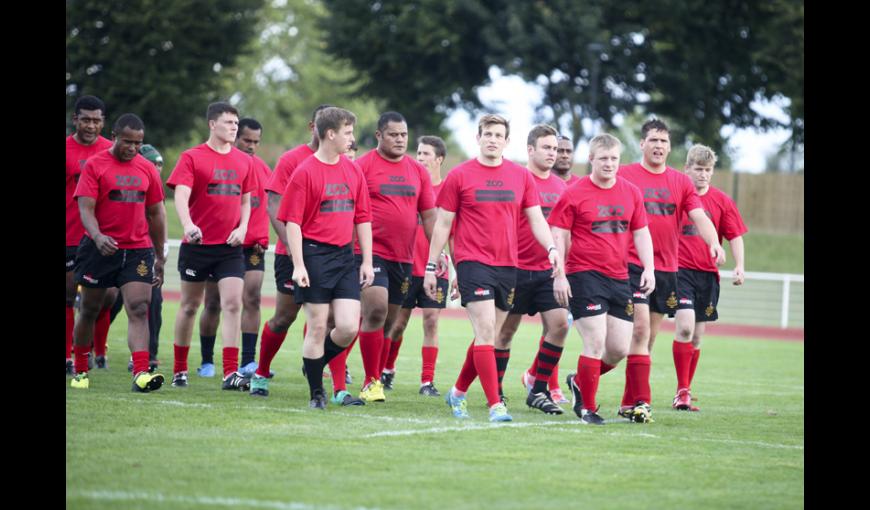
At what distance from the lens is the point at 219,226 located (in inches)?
428

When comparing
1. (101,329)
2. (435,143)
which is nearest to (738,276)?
(435,143)

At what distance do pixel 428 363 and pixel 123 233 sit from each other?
10.6ft

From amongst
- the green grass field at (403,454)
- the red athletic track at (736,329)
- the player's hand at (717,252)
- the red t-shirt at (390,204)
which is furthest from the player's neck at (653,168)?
the red athletic track at (736,329)

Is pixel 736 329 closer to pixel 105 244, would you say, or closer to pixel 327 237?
pixel 327 237

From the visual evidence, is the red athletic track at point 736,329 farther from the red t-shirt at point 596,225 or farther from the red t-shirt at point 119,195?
the red t-shirt at point 119,195

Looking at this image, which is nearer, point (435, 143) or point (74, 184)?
point (74, 184)

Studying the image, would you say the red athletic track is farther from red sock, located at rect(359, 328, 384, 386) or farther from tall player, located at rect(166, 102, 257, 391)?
red sock, located at rect(359, 328, 384, 386)

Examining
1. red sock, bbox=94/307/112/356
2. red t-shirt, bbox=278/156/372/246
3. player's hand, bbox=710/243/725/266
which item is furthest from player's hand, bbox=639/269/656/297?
red sock, bbox=94/307/112/356

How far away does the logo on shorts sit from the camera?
10094 mm

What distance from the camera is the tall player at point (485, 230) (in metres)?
9.23

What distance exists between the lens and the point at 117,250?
10055 millimetres

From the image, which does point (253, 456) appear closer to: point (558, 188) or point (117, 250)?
point (117, 250)

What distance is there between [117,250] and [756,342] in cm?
1506

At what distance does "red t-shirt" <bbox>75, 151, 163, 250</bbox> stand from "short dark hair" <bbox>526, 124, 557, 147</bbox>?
334cm
